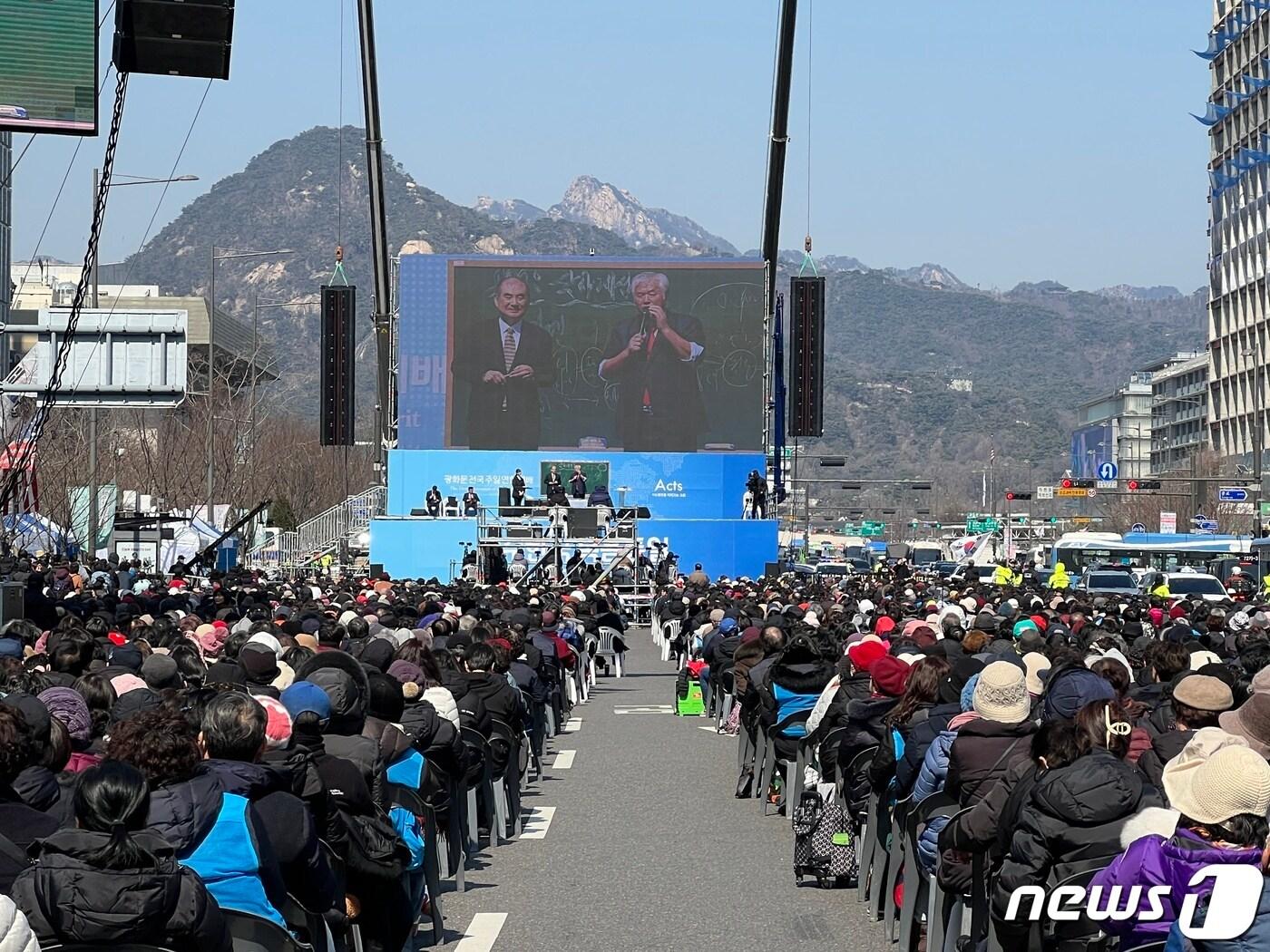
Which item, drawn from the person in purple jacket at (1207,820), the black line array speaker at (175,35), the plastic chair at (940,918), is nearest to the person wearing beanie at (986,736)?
the plastic chair at (940,918)

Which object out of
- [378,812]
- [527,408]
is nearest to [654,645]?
[527,408]

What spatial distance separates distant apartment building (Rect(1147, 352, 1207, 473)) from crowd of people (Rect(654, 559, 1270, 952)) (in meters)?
152

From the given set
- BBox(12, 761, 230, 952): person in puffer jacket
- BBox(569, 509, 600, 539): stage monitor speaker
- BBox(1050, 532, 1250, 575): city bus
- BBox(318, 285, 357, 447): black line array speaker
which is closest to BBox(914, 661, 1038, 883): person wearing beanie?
BBox(12, 761, 230, 952): person in puffer jacket

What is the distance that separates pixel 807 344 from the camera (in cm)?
5975

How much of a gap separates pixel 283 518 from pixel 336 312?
1069 inches

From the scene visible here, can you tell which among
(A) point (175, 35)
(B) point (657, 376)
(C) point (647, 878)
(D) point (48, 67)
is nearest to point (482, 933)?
(C) point (647, 878)

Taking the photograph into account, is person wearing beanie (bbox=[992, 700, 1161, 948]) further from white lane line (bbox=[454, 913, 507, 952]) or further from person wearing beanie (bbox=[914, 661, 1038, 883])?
white lane line (bbox=[454, 913, 507, 952])

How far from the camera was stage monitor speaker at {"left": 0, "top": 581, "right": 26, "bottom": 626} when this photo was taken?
78.5 ft

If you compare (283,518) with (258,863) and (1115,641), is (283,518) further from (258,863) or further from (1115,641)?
(258,863)

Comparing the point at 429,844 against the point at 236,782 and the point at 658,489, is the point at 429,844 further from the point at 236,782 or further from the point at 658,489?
the point at 658,489

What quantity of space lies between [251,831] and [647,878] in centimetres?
563

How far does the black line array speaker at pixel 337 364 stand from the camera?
2387 inches

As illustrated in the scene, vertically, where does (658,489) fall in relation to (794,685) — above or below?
above

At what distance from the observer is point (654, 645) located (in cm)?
4597
